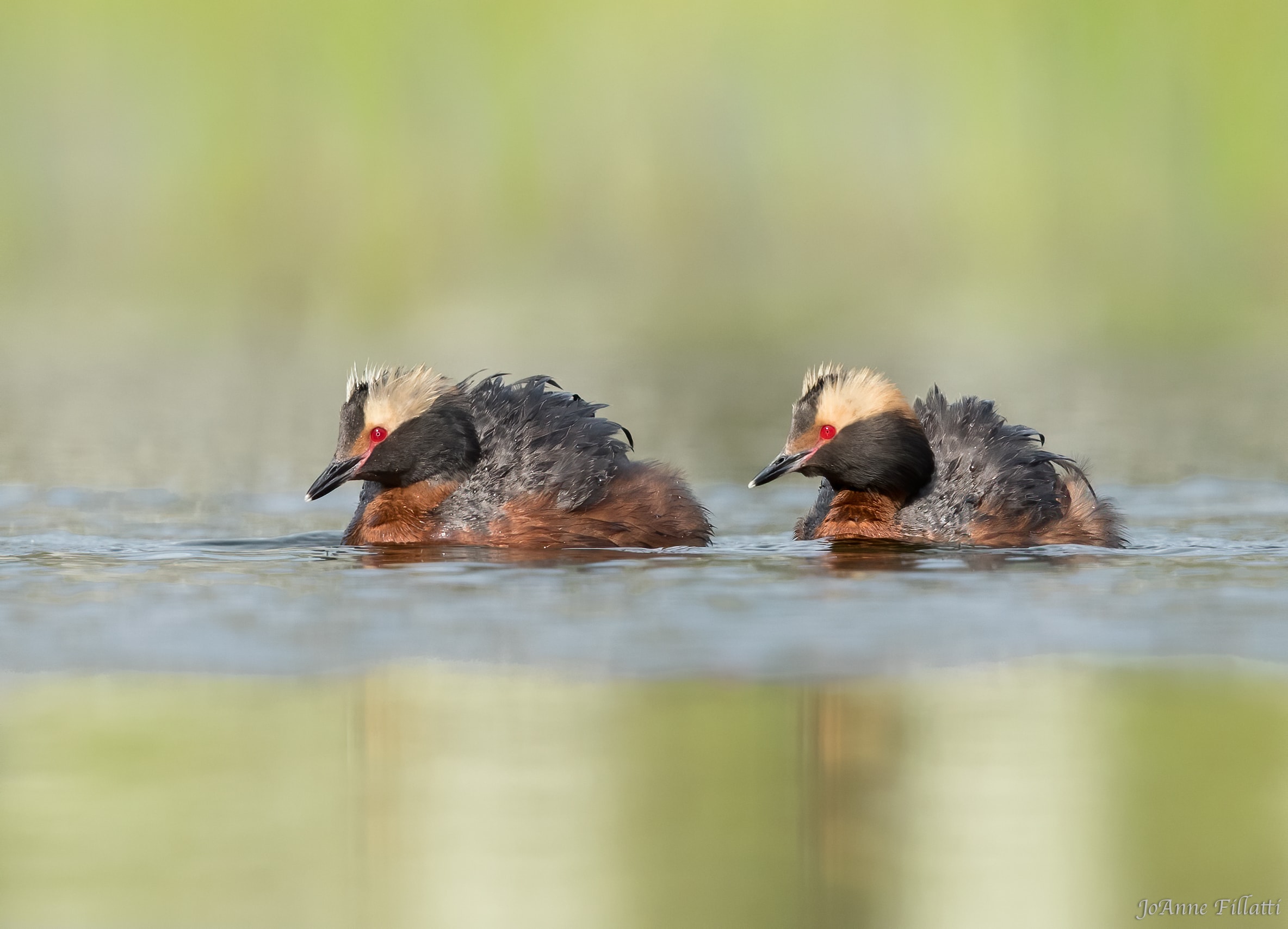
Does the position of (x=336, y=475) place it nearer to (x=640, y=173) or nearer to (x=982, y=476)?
(x=982, y=476)

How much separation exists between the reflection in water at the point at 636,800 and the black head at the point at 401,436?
416cm

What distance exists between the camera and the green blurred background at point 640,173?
3512 cm

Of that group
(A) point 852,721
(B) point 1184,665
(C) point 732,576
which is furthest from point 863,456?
(A) point 852,721

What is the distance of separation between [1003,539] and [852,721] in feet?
16.7

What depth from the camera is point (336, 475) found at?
14.2 m

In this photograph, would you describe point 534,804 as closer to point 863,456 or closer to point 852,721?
point 852,721

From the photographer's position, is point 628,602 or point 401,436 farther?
point 401,436

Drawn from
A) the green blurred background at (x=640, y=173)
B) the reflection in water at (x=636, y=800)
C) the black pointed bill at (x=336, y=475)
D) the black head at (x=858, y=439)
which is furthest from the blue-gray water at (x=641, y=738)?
the green blurred background at (x=640, y=173)

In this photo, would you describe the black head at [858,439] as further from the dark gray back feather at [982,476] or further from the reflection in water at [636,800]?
the reflection in water at [636,800]

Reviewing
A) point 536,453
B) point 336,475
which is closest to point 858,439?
point 536,453

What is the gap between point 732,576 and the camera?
12578 millimetres

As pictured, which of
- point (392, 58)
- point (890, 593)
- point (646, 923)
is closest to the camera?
point (646, 923)
